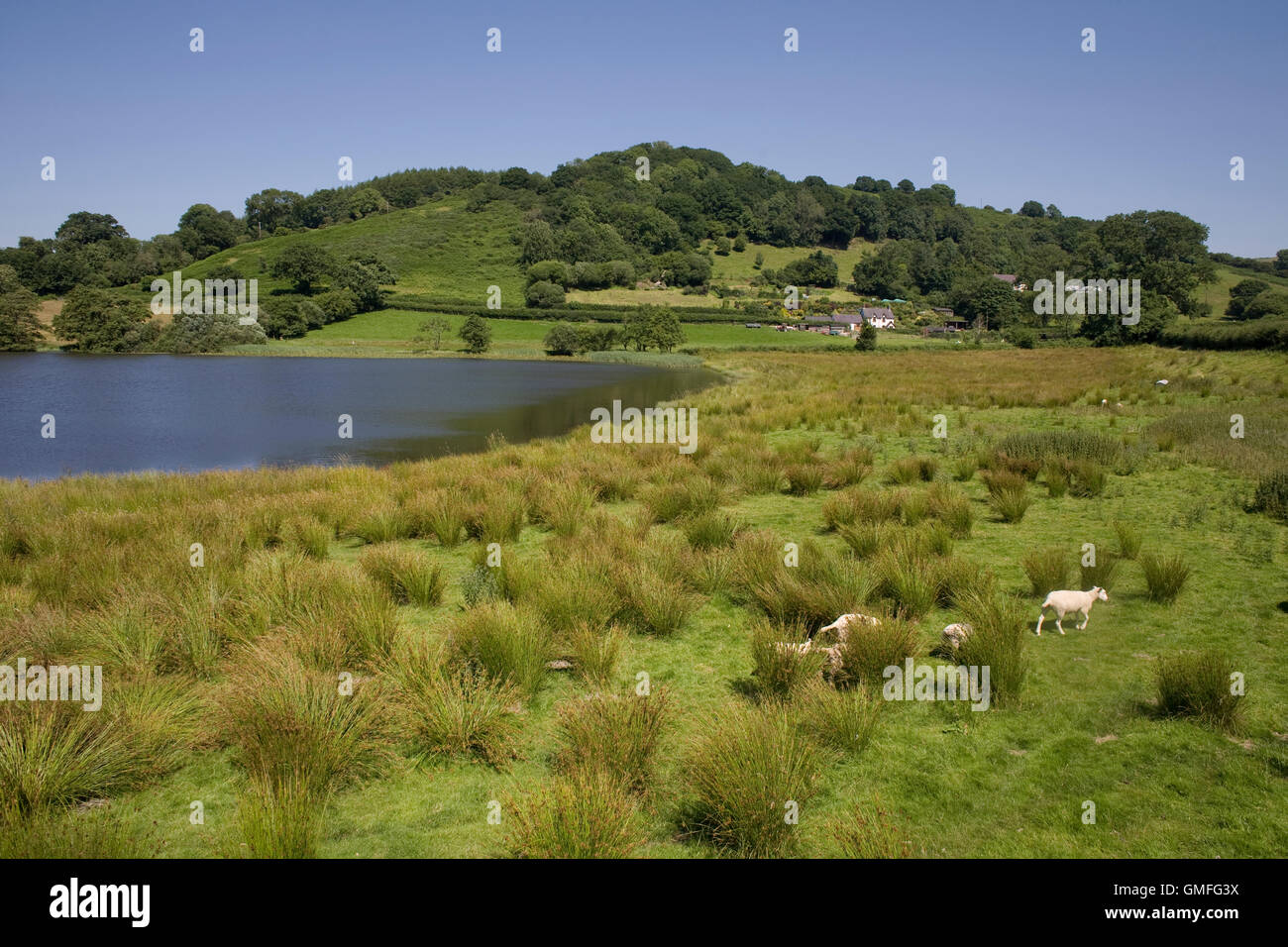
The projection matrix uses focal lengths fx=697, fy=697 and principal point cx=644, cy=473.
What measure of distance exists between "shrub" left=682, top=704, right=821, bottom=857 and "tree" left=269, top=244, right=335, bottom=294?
9576cm

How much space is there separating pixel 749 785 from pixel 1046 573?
Result: 186 inches

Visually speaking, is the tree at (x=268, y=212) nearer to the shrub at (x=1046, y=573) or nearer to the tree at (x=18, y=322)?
the tree at (x=18, y=322)

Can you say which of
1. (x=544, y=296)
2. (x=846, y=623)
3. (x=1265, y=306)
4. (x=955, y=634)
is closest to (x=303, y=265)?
(x=544, y=296)

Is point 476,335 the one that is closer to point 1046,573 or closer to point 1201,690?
point 1046,573

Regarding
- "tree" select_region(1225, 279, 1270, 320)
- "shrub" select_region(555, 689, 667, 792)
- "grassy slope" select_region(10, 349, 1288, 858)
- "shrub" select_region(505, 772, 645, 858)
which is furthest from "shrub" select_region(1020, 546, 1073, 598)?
"tree" select_region(1225, 279, 1270, 320)

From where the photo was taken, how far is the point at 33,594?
6441 millimetres

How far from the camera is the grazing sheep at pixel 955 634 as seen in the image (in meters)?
5.42

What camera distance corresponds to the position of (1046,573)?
22.2ft

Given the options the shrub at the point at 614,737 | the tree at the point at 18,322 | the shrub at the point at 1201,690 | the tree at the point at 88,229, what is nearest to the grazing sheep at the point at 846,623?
the shrub at the point at 614,737

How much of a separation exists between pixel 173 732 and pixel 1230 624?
26.5 ft

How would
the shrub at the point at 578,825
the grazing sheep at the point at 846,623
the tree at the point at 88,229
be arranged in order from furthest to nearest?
the tree at the point at 88,229
the grazing sheep at the point at 846,623
the shrub at the point at 578,825

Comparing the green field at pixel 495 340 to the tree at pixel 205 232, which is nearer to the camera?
the green field at pixel 495 340

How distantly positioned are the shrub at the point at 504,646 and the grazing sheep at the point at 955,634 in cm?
319
